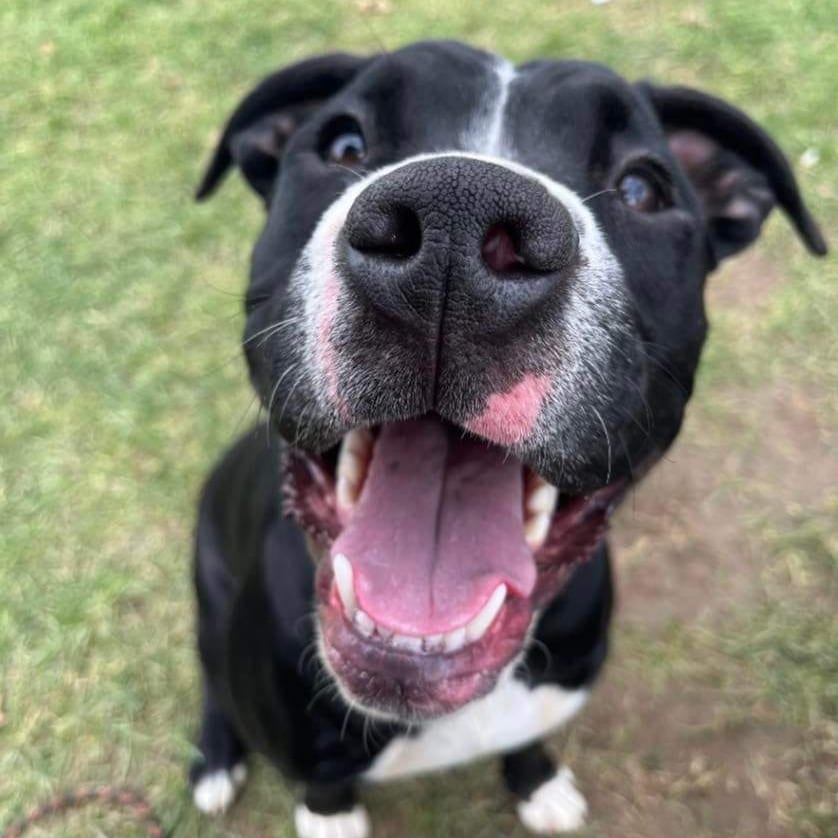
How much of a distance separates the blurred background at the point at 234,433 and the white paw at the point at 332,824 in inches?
4.5

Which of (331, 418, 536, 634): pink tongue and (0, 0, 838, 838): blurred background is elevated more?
(331, 418, 536, 634): pink tongue

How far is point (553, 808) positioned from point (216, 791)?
1029mm

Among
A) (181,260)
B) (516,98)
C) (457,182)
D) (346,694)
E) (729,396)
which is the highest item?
(457,182)

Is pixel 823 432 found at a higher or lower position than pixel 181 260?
lower

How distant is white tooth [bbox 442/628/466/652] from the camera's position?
1.65m

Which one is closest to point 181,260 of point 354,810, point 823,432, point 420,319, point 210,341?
point 210,341

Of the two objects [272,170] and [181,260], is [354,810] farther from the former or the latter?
[181,260]

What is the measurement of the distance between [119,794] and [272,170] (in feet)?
6.51

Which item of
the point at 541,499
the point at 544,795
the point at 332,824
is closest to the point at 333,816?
the point at 332,824

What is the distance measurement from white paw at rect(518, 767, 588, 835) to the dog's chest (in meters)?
0.55

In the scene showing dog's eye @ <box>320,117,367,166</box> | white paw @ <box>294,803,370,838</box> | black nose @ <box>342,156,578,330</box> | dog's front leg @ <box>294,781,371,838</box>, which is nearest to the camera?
black nose @ <box>342,156,578,330</box>

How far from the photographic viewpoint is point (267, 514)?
224 cm

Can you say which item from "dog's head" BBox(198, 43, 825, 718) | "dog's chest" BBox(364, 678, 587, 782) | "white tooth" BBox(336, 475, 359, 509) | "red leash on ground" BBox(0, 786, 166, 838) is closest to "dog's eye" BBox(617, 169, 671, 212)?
"dog's head" BBox(198, 43, 825, 718)

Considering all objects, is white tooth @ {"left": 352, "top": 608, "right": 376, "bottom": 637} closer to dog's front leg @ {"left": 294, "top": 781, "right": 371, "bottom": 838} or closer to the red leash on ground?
dog's front leg @ {"left": 294, "top": 781, "right": 371, "bottom": 838}
